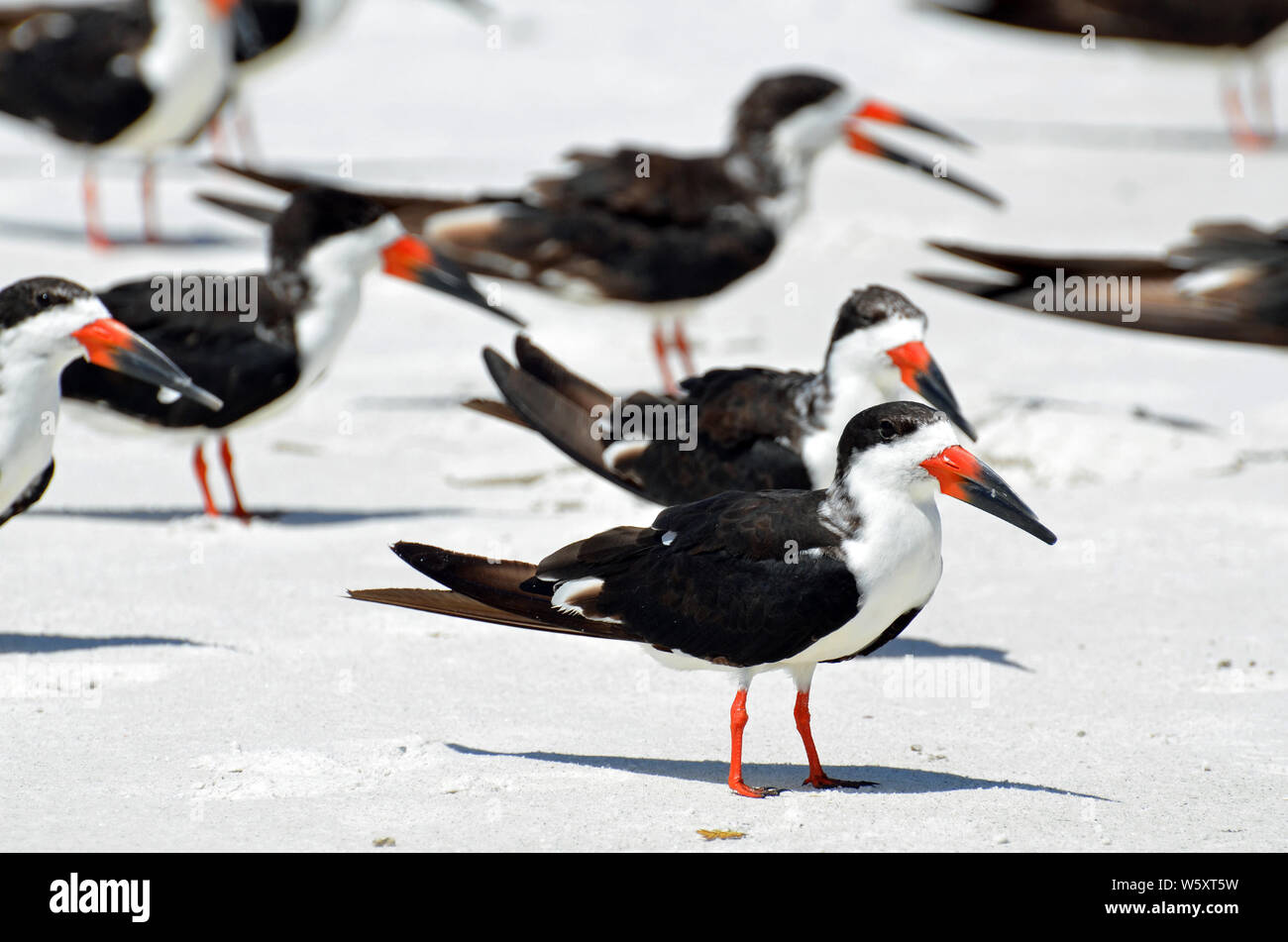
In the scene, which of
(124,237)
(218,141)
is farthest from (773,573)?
(218,141)

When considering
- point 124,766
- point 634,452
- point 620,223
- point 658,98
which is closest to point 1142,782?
point 634,452

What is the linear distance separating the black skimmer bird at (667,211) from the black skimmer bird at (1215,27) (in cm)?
465

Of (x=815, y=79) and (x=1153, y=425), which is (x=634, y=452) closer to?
(x=1153, y=425)

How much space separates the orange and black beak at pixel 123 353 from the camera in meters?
5.29

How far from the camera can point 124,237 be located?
11688 mm

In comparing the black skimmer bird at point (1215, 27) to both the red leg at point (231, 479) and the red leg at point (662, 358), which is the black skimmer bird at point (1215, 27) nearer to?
the red leg at point (662, 358)

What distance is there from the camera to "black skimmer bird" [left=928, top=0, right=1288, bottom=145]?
12.7 m

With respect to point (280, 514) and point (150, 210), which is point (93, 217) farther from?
point (280, 514)

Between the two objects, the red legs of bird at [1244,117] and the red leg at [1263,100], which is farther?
the red leg at [1263,100]

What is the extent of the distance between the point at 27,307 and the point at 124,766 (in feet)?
5.09

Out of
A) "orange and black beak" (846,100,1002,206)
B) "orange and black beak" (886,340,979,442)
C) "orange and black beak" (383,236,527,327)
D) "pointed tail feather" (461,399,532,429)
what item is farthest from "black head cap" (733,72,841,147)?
"orange and black beak" (886,340,979,442)

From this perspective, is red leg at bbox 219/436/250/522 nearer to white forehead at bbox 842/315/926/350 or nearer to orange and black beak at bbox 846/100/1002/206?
white forehead at bbox 842/315/926/350

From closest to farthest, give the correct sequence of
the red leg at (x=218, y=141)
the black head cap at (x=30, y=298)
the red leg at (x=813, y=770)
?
the red leg at (x=813, y=770)
the black head cap at (x=30, y=298)
the red leg at (x=218, y=141)

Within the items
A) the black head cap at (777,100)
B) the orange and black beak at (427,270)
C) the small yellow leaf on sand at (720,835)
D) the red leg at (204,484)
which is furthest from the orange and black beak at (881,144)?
the small yellow leaf on sand at (720,835)
